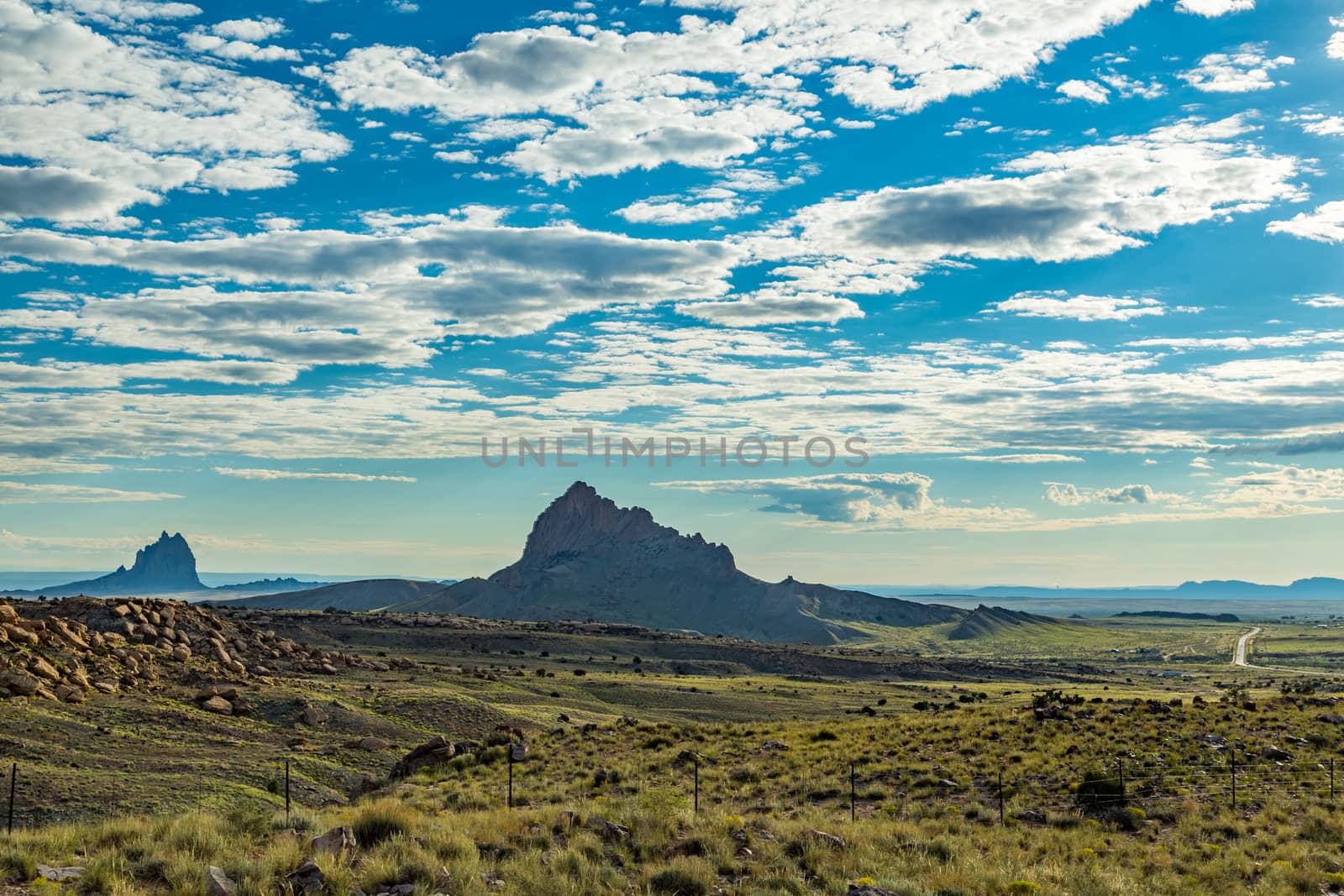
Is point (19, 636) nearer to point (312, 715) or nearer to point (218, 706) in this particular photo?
point (218, 706)

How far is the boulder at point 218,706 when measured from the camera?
156 feet

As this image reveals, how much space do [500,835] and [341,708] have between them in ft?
111

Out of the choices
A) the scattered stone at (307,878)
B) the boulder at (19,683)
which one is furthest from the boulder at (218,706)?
the scattered stone at (307,878)

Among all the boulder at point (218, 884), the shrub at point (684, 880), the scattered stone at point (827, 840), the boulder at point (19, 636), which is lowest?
the scattered stone at point (827, 840)

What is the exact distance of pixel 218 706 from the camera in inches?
1884

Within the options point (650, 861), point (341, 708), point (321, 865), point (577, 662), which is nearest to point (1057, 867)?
point (650, 861)

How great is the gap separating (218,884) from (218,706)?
34.9 metres

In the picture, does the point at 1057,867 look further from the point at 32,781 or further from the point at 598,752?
the point at 32,781

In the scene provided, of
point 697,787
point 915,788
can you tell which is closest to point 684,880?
point 697,787

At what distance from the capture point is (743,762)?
139 feet

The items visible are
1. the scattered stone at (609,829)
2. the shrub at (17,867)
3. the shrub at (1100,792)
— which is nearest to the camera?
the shrub at (17,867)

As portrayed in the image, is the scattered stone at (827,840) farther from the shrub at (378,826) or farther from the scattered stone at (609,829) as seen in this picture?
the shrub at (378,826)

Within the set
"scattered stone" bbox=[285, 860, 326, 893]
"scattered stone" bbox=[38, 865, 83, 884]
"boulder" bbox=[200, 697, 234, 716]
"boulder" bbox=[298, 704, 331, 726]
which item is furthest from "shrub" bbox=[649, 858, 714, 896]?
"boulder" bbox=[200, 697, 234, 716]

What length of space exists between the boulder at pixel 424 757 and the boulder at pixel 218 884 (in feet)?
82.5
